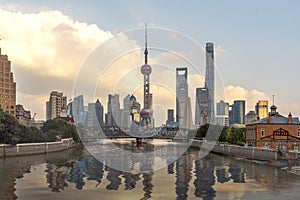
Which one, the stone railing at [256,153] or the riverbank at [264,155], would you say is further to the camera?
the stone railing at [256,153]

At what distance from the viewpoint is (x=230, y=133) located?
117188mm

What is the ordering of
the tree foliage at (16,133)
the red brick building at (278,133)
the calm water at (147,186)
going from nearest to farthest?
1. the calm water at (147,186)
2. the tree foliage at (16,133)
3. the red brick building at (278,133)

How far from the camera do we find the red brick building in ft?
276

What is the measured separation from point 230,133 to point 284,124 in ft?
103

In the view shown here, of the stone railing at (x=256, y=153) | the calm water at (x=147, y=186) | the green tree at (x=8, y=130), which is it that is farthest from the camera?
the green tree at (x=8, y=130)

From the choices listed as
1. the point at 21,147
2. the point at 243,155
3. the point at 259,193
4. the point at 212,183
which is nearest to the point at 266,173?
the point at 212,183

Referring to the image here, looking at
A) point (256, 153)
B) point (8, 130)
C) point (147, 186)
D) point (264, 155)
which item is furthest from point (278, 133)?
point (147, 186)

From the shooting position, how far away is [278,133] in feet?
281

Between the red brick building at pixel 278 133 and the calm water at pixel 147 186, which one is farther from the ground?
the red brick building at pixel 278 133

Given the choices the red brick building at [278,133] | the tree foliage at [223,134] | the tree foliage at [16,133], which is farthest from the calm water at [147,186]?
the tree foliage at [223,134]

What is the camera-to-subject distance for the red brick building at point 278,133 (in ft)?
276

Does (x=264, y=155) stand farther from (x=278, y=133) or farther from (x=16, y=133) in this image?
(x=16, y=133)

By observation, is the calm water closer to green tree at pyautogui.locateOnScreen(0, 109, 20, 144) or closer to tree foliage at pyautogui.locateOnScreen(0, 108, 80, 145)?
green tree at pyautogui.locateOnScreen(0, 109, 20, 144)

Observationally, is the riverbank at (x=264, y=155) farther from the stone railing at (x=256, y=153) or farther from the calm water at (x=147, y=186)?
the calm water at (x=147, y=186)
